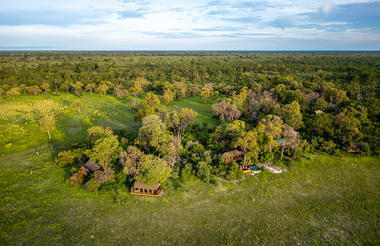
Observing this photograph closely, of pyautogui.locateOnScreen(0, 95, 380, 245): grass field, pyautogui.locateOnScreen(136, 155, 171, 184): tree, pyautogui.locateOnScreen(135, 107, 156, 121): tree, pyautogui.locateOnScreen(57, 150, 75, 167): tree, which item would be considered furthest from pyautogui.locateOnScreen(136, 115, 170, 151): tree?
pyautogui.locateOnScreen(135, 107, 156, 121): tree

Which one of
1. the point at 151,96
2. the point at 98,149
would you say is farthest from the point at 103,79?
the point at 98,149

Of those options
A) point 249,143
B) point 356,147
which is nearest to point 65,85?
point 249,143

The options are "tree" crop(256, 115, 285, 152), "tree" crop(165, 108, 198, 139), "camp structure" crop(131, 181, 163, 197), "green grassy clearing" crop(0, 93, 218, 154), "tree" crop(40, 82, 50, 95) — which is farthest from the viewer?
"tree" crop(40, 82, 50, 95)

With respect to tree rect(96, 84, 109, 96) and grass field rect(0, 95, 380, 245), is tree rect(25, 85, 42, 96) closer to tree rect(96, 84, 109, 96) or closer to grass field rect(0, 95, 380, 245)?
tree rect(96, 84, 109, 96)

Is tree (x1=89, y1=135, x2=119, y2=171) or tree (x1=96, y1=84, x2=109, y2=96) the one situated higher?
tree (x1=96, y1=84, x2=109, y2=96)

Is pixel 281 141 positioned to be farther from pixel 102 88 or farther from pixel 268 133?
pixel 102 88

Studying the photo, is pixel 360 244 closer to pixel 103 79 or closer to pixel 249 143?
pixel 249 143

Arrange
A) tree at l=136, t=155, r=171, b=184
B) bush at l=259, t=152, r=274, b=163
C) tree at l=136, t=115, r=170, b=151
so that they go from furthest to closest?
bush at l=259, t=152, r=274, b=163, tree at l=136, t=115, r=170, b=151, tree at l=136, t=155, r=171, b=184

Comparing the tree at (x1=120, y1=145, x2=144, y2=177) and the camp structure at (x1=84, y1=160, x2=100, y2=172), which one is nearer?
the tree at (x1=120, y1=145, x2=144, y2=177)
